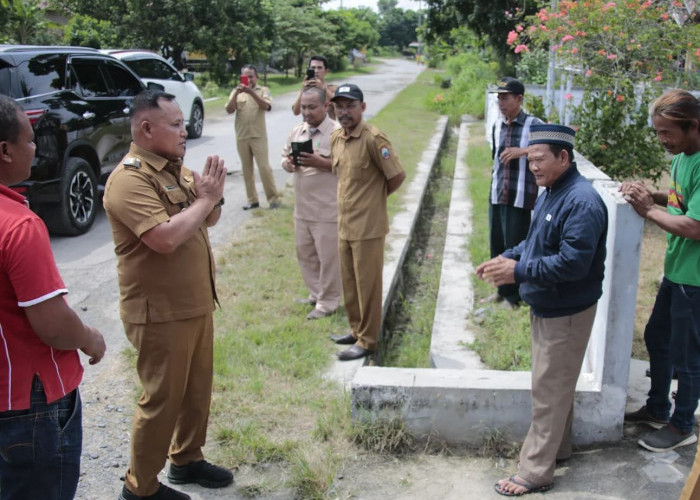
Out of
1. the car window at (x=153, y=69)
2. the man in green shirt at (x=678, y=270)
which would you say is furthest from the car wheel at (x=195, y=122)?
the man in green shirt at (x=678, y=270)

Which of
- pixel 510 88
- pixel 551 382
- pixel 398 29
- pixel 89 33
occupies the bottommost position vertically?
pixel 551 382

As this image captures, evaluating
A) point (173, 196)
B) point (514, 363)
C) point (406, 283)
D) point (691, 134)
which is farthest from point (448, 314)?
point (173, 196)

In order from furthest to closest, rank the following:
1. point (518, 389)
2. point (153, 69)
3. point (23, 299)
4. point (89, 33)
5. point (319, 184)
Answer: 1. point (89, 33)
2. point (153, 69)
3. point (319, 184)
4. point (518, 389)
5. point (23, 299)

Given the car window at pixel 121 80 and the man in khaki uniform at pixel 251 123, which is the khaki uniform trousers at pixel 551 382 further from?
the car window at pixel 121 80

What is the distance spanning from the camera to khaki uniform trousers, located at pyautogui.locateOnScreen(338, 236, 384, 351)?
4.85 m

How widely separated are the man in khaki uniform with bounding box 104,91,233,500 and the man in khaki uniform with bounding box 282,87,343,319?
87.6 inches

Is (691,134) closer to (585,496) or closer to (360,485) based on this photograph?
(585,496)

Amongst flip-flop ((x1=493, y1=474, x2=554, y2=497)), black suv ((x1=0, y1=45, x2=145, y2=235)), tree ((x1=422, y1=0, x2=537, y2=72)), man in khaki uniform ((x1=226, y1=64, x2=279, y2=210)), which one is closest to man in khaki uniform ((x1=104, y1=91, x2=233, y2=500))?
flip-flop ((x1=493, y1=474, x2=554, y2=497))

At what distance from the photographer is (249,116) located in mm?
8734

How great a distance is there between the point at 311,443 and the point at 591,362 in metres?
1.68

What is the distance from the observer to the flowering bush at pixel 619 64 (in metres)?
7.26

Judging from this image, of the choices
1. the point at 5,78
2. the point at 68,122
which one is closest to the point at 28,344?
the point at 5,78

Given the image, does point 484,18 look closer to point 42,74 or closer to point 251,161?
point 251,161

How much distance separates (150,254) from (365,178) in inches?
80.8
